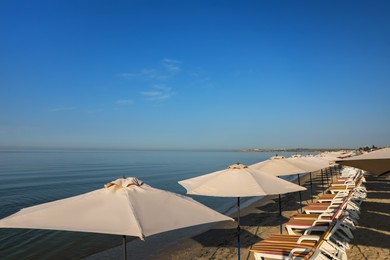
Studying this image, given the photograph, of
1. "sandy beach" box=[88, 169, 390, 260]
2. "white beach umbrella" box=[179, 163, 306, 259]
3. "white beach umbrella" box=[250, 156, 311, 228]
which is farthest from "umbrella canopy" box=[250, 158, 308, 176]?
"white beach umbrella" box=[179, 163, 306, 259]

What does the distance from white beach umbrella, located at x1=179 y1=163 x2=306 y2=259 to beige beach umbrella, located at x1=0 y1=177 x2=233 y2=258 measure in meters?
1.97

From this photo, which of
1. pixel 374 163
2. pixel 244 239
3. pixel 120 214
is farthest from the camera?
pixel 244 239

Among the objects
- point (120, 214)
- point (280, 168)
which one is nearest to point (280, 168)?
point (280, 168)

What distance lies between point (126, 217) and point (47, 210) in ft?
3.45

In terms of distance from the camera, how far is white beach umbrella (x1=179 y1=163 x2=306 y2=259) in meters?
5.47

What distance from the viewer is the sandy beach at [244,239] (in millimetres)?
6797

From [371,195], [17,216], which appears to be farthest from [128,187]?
[371,195]

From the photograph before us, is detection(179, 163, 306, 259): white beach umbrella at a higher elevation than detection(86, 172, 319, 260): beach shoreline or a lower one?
higher

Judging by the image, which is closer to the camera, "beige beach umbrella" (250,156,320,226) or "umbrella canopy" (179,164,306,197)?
"umbrella canopy" (179,164,306,197)

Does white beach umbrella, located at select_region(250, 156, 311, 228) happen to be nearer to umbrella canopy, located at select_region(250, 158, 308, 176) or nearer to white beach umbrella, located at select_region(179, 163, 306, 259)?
umbrella canopy, located at select_region(250, 158, 308, 176)

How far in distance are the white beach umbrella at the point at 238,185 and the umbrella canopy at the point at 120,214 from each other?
1.96 metres

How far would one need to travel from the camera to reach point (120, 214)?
9.95ft

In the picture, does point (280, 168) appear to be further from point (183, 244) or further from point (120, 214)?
point (120, 214)

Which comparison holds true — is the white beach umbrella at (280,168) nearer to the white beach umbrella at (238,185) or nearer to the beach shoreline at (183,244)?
the beach shoreline at (183,244)
